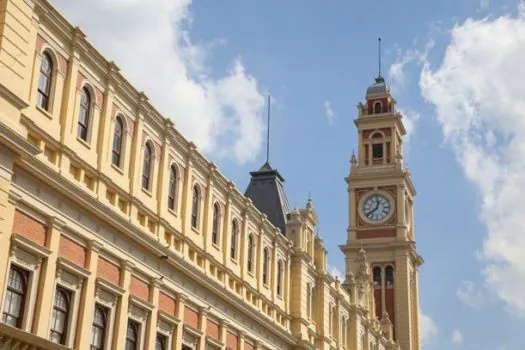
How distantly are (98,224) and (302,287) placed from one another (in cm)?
1913

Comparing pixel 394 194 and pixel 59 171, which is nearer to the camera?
pixel 59 171

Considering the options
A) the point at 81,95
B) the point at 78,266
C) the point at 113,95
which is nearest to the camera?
the point at 78,266

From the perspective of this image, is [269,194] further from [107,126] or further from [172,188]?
[107,126]

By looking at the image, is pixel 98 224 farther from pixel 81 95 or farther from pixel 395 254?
pixel 395 254

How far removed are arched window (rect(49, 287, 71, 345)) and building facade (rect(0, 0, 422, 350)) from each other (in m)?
0.05

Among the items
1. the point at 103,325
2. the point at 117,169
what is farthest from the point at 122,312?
the point at 117,169

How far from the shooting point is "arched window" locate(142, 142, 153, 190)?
102 ft

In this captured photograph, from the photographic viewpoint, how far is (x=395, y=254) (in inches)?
3169

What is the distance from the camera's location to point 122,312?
27984 mm

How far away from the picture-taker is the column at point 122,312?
90.6 feet

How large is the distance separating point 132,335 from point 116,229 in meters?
3.70

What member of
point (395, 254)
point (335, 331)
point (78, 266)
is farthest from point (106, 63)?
point (395, 254)

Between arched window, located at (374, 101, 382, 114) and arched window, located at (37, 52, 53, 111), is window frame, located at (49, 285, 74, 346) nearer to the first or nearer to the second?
arched window, located at (37, 52, 53, 111)

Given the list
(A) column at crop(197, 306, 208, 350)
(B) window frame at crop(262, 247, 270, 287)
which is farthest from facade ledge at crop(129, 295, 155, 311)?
(B) window frame at crop(262, 247, 270, 287)
